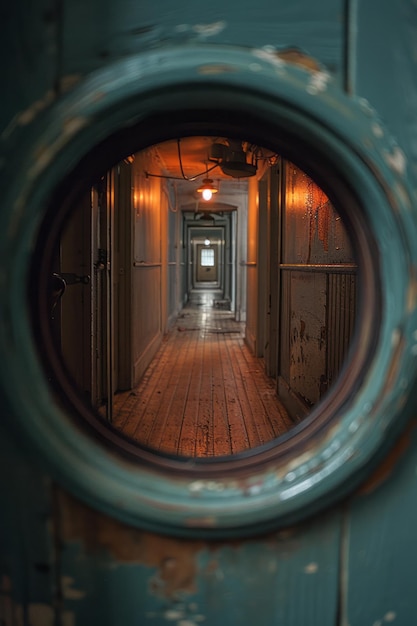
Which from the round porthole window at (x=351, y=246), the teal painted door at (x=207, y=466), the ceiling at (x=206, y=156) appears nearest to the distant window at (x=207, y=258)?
the ceiling at (x=206, y=156)

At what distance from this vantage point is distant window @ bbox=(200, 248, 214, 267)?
120ft

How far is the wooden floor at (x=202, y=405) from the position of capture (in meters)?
3.90

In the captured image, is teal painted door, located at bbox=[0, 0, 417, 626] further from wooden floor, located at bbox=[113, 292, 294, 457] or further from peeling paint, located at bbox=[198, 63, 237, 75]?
wooden floor, located at bbox=[113, 292, 294, 457]

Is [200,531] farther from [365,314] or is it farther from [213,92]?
[213,92]

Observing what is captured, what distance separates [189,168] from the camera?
28.7ft

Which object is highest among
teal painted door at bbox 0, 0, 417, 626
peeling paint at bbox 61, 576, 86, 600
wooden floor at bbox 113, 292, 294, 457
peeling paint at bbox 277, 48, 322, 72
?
peeling paint at bbox 277, 48, 322, 72

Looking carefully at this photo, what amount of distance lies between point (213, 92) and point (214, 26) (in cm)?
20

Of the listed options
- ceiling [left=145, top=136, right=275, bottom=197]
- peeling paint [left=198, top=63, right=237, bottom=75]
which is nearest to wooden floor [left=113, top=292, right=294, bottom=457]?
peeling paint [left=198, top=63, right=237, bottom=75]

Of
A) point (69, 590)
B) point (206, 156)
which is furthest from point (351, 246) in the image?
point (206, 156)

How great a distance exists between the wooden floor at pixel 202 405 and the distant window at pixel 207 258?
93.4 ft

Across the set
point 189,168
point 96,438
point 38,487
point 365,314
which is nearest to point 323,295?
point 365,314

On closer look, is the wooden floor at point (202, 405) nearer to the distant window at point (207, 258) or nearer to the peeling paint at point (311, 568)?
the peeling paint at point (311, 568)

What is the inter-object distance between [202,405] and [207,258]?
106 ft

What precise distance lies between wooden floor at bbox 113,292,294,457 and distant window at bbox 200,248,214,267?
28.5 meters
